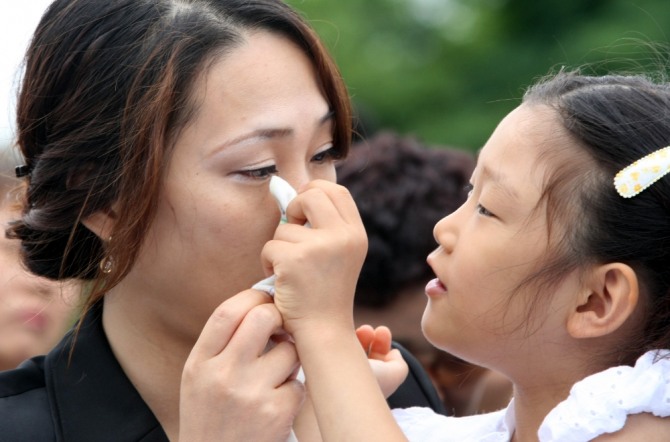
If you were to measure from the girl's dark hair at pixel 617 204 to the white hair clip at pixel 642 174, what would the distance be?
0.03 metres

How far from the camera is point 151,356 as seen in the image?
2717 mm

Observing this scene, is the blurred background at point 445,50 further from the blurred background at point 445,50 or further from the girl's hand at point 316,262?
the girl's hand at point 316,262

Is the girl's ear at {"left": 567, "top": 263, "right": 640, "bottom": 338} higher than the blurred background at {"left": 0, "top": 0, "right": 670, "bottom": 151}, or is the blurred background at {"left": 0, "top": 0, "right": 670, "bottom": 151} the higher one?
the girl's ear at {"left": 567, "top": 263, "right": 640, "bottom": 338}

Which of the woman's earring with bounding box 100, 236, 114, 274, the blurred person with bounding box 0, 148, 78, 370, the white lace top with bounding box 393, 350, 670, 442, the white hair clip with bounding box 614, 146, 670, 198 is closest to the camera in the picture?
the white lace top with bounding box 393, 350, 670, 442

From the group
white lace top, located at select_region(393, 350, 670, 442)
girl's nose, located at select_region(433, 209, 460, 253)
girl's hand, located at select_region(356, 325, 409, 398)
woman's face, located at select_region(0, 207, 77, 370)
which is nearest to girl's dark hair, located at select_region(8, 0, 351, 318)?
girl's nose, located at select_region(433, 209, 460, 253)

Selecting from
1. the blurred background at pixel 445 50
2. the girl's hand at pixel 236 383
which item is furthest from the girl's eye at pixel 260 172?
the blurred background at pixel 445 50

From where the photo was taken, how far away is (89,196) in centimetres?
255

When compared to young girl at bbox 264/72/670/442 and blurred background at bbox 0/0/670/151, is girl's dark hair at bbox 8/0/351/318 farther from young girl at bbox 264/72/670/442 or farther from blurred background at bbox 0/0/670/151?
blurred background at bbox 0/0/670/151

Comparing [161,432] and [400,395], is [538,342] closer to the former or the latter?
[400,395]

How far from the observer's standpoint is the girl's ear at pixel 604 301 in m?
2.38

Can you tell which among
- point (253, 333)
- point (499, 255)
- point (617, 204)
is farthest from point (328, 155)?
point (617, 204)

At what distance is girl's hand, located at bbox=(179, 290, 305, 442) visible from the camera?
7.43ft

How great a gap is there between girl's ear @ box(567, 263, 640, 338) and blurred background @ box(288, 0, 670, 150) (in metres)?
8.98

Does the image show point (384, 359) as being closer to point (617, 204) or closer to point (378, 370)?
point (378, 370)
